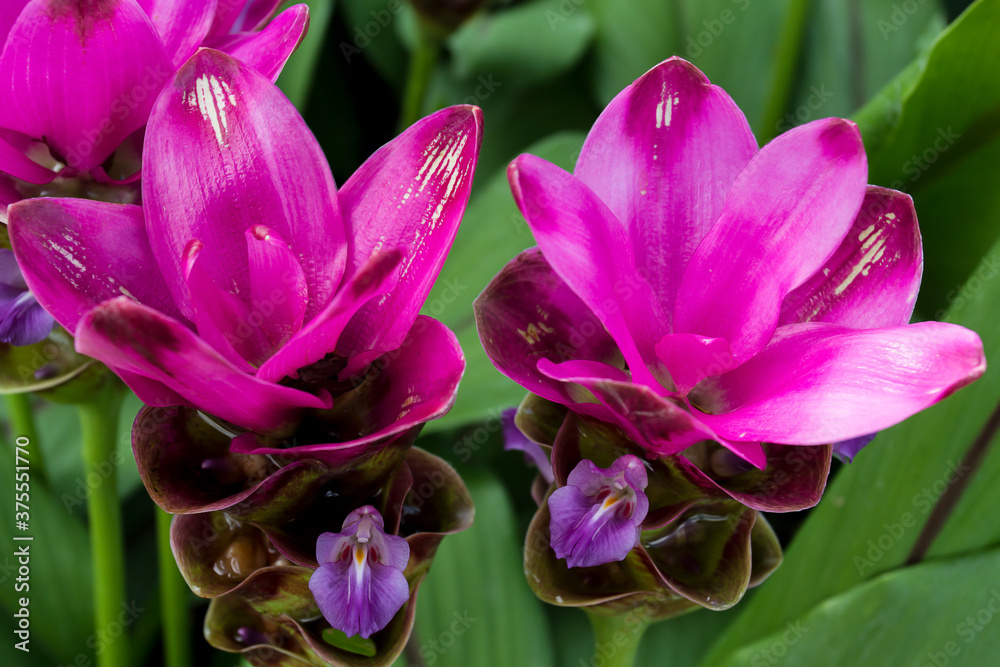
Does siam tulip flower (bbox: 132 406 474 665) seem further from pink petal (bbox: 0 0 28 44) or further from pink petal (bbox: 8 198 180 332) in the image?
pink petal (bbox: 0 0 28 44)

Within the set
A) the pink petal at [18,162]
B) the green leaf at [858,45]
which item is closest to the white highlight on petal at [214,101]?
the pink petal at [18,162]

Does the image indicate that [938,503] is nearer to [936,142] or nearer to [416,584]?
[936,142]

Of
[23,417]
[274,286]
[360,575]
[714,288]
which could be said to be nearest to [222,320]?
[274,286]

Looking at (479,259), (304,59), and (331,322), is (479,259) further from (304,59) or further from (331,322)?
(331,322)

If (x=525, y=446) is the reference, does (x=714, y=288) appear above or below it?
above

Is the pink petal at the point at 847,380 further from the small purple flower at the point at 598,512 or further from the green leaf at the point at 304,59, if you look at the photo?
the green leaf at the point at 304,59

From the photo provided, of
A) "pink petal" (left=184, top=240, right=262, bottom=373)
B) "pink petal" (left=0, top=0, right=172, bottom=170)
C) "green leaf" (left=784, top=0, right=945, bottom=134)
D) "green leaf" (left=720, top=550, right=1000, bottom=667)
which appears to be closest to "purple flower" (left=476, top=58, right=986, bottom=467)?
"pink petal" (left=184, top=240, right=262, bottom=373)
